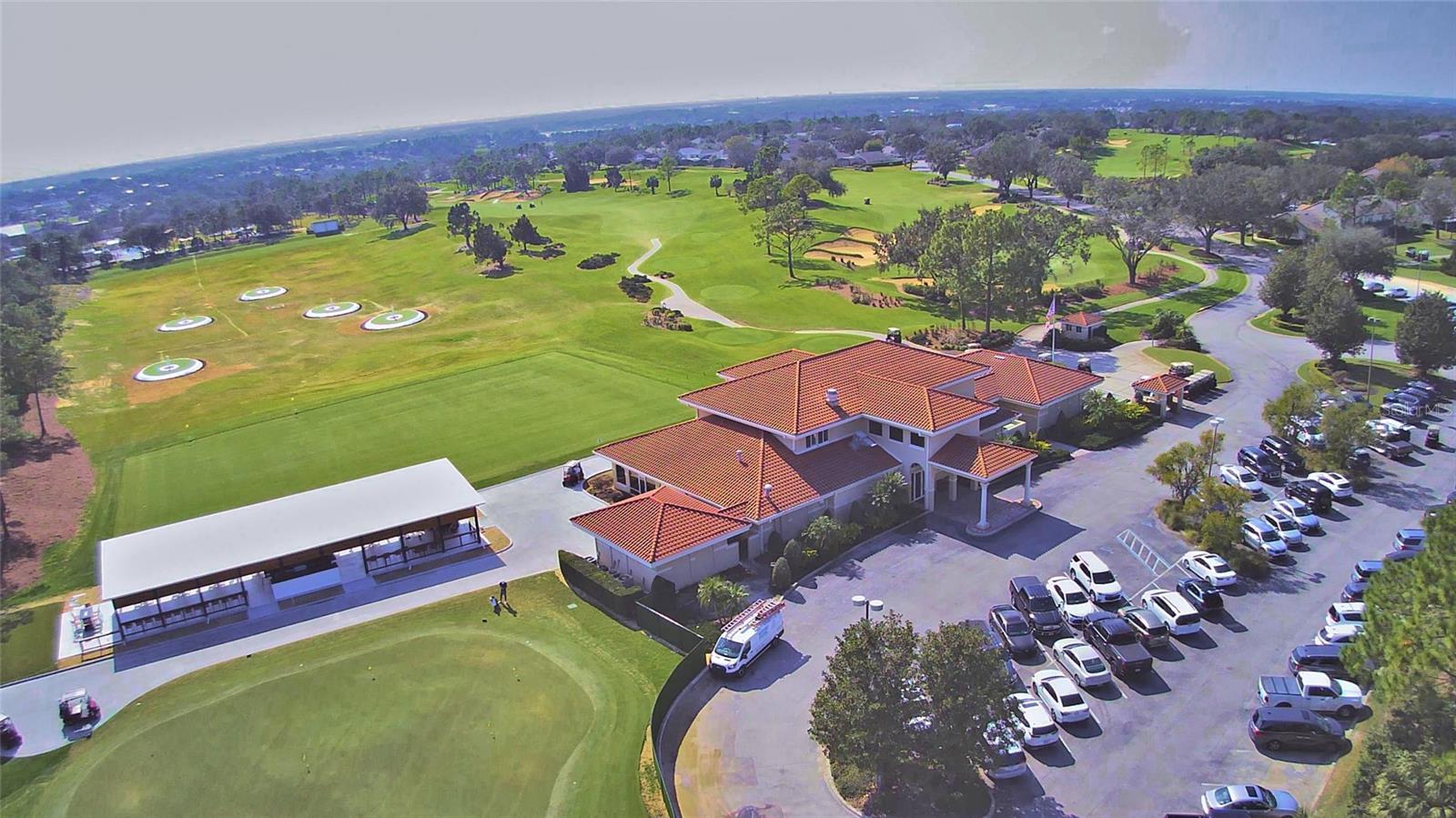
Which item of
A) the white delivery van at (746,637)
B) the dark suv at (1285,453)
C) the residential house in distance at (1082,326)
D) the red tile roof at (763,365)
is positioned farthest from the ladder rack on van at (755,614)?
the residential house in distance at (1082,326)

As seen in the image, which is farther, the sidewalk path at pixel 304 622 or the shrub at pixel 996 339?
the shrub at pixel 996 339

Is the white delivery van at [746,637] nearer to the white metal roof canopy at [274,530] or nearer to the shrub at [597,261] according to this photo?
the white metal roof canopy at [274,530]

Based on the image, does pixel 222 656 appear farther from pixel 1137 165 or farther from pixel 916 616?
pixel 1137 165

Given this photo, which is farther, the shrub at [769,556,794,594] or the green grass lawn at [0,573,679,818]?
the shrub at [769,556,794,594]

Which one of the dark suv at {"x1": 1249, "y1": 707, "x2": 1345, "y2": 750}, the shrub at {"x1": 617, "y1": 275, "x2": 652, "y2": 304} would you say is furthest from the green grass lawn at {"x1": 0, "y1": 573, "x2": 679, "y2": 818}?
the shrub at {"x1": 617, "y1": 275, "x2": 652, "y2": 304}

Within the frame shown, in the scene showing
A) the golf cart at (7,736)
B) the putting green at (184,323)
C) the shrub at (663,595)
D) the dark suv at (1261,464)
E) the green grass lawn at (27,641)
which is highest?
the dark suv at (1261,464)

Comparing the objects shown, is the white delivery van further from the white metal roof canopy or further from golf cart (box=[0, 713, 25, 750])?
golf cart (box=[0, 713, 25, 750])

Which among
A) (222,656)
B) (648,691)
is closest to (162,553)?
(222,656)
